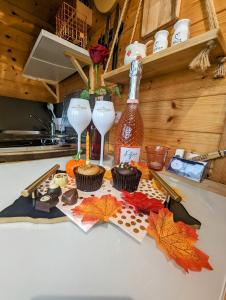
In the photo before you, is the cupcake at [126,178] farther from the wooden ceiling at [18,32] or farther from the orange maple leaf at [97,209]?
the wooden ceiling at [18,32]

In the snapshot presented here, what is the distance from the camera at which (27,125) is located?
59.9 inches

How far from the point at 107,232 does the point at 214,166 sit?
1.68ft

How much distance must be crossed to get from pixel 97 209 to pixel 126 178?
0.13 metres

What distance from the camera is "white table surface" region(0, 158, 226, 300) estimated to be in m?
0.19

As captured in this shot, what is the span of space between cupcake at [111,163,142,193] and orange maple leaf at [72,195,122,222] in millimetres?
77

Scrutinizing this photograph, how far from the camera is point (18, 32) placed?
4.85ft

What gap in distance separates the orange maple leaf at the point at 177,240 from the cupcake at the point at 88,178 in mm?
171

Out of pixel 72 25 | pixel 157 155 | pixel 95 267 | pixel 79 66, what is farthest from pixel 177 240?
pixel 72 25

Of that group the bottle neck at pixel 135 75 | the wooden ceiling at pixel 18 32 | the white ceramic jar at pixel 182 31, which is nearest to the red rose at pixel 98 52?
the bottle neck at pixel 135 75

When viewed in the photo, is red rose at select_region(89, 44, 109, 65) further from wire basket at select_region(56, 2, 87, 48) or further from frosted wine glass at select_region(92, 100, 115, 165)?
wire basket at select_region(56, 2, 87, 48)

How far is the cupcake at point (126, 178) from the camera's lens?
42 cm

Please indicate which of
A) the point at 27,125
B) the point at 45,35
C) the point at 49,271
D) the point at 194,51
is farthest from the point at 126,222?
the point at 27,125

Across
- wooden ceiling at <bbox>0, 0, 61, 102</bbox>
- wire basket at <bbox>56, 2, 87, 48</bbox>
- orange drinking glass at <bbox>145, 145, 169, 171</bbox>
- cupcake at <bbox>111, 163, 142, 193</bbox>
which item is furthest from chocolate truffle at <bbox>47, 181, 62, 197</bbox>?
wooden ceiling at <bbox>0, 0, 61, 102</bbox>

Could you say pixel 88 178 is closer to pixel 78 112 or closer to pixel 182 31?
pixel 78 112
